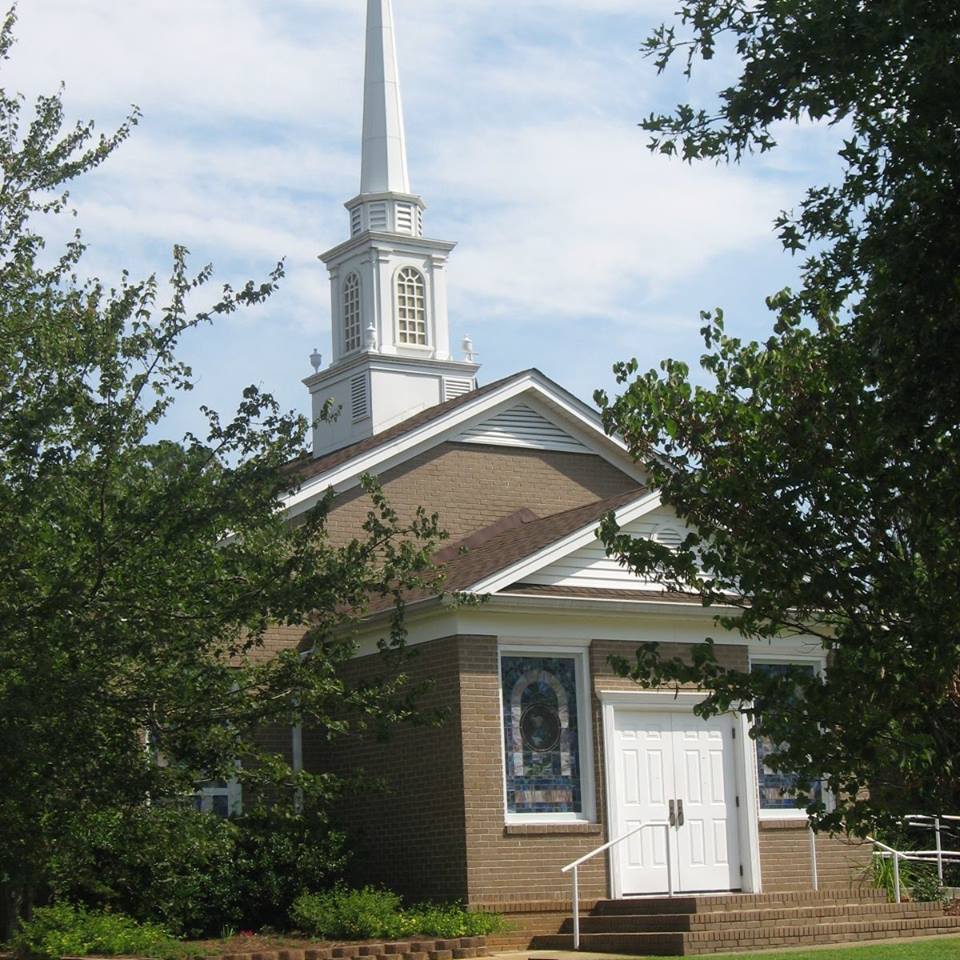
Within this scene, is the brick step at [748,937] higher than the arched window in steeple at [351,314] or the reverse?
the reverse

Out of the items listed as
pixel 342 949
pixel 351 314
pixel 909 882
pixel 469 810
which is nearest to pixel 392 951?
pixel 342 949

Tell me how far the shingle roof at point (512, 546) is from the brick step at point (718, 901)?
3957mm

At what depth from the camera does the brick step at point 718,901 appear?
16906 millimetres

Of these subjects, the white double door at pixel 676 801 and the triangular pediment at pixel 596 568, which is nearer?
the white double door at pixel 676 801

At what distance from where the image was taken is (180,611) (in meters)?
10.6

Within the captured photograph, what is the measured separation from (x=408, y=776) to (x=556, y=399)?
22.3ft

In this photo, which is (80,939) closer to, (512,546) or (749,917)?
(749,917)

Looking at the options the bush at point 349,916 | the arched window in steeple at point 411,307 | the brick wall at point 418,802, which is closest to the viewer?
the bush at point 349,916

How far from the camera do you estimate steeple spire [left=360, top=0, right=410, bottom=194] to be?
96.5 ft

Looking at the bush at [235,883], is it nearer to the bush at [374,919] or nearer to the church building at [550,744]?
the bush at [374,919]

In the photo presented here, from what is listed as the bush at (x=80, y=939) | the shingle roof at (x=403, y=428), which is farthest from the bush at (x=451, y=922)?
the shingle roof at (x=403, y=428)

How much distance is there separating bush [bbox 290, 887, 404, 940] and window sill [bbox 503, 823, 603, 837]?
1.53 m

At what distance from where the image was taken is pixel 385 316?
2850 centimetres

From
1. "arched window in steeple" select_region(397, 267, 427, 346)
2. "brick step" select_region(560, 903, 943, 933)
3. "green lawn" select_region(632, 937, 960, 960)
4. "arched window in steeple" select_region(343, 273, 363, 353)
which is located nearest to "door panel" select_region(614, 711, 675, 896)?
"brick step" select_region(560, 903, 943, 933)
